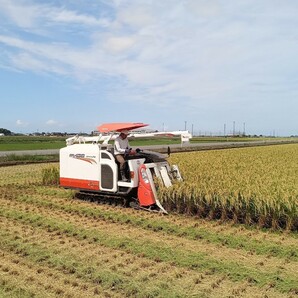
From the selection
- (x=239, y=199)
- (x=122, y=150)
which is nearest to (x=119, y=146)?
(x=122, y=150)

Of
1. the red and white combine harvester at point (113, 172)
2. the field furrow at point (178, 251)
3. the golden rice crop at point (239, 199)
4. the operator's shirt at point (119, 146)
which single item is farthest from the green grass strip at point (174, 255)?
the operator's shirt at point (119, 146)

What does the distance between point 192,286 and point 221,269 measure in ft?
2.51

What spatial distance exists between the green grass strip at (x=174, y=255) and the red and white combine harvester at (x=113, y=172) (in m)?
2.09

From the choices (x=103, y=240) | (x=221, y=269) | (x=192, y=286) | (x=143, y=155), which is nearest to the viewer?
(x=192, y=286)

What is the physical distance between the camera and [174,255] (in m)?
6.39

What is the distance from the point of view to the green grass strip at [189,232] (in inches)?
259

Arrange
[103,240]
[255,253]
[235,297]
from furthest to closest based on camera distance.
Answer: [103,240] → [255,253] → [235,297]

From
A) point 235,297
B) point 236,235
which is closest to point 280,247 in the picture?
point 236,235

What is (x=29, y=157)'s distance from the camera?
2680cm

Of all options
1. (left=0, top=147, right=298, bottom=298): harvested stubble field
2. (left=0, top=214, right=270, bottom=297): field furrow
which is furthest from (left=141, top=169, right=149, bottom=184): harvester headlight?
(left=0, top=214, right=270, bottom=297): field furrow

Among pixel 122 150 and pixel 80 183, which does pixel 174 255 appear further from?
pixel 80 183

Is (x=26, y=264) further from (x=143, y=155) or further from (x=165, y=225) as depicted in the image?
(x=143, y=155)

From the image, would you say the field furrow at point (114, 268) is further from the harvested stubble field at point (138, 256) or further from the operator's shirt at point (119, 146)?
the operator's shirt at point (119, 146)

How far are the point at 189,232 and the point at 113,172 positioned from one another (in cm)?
333
